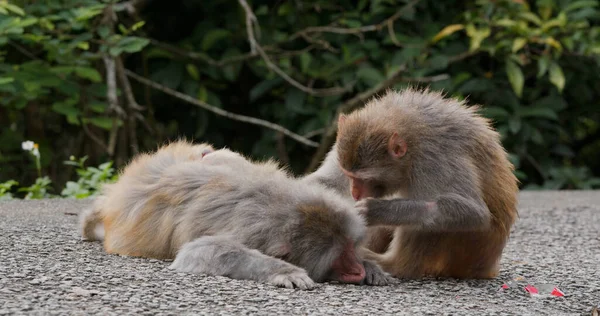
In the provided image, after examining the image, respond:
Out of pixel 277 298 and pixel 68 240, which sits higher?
pixel 277 298

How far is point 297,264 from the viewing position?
14.9ft

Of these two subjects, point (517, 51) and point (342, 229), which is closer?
point (342, 229)

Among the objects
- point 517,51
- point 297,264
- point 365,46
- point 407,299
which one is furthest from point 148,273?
point 517,51

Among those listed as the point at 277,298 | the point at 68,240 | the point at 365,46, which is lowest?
the point at 68,240

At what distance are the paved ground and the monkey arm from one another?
1.12ft

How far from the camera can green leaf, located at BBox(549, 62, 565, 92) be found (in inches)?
405

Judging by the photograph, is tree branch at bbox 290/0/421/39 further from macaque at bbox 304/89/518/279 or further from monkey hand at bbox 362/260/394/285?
monkey hand at bbox 362/260/394/285

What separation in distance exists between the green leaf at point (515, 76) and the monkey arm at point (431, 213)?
19.6 feet

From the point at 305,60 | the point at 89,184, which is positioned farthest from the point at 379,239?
the point at 305,60

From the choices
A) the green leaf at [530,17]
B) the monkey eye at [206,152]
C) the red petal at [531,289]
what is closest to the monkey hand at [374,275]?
the red petal at [531,289]

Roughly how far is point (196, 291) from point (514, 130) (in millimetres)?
7261

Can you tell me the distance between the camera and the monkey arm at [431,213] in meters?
4.51

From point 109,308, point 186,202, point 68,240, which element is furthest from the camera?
point 68,240

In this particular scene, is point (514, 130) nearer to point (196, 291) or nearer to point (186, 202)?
point (186, 202)
